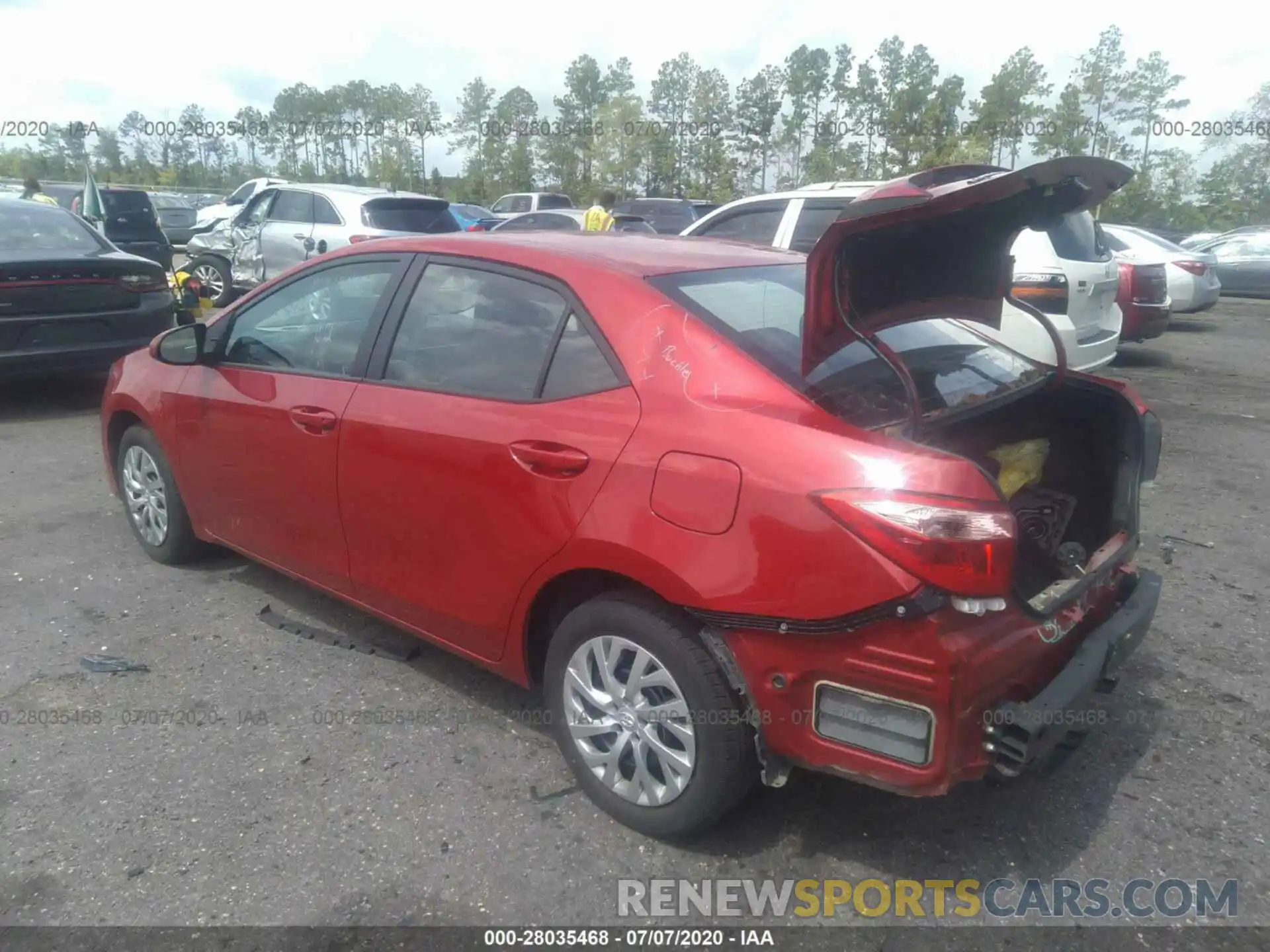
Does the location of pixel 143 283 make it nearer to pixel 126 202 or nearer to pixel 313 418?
pixel 313 418

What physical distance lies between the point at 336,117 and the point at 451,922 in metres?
54.2

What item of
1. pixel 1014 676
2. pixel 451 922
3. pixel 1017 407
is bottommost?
pixel 451 922

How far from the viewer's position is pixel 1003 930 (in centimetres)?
247

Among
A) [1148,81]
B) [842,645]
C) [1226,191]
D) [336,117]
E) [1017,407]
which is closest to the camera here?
[842,645]

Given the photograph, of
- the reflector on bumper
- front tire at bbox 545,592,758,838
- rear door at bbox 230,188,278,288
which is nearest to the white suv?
front tire at bbox 545,592,758,838

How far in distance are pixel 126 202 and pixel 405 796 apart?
19435 millimetres

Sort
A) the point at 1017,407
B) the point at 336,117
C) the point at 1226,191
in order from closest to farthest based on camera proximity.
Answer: the point at 1017,407, the point at 1226,191, the point at 336,117

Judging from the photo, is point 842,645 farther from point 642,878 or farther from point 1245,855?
point 1245,855

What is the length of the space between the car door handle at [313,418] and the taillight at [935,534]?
198 centimetres

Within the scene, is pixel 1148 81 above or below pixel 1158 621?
above

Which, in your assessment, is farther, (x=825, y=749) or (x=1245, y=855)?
(x=1245, y=855)

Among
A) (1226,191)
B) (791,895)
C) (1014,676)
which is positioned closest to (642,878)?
(791,895)

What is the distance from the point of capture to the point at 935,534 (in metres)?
2.22

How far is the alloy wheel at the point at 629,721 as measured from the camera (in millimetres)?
2641
